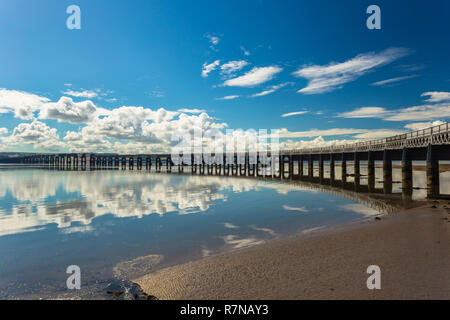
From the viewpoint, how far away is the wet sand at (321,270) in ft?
17.2

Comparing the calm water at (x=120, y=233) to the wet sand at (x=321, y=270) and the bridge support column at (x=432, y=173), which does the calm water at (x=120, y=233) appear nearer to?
the wet sand at (x=321, y=270)

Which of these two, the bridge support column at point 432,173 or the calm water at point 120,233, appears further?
the bridge support column at point 432,173

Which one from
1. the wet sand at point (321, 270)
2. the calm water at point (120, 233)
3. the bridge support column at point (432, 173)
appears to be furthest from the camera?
the bridge support column at point (432, 173)

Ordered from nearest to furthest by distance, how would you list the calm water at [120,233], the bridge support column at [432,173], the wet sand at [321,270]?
the wet sand at [321,270] → the calm water at [120,233] → the bridge support column at [432,173]

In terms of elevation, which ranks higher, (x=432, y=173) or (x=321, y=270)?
(x=432, y=173)

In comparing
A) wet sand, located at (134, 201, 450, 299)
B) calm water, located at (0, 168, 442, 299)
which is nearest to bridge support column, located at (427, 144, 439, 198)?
calm water, located at (0, 168, 442, 299)

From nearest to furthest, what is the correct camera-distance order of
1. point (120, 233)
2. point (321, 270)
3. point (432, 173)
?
point (321, 270) < point (120, 233) < point (432, 173)

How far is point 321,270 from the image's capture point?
640cm

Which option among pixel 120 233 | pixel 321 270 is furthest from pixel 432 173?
pixel 120 233

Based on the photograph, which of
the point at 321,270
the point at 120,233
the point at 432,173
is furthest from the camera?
the point at 432,173

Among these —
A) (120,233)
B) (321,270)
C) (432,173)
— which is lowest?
(120,233)

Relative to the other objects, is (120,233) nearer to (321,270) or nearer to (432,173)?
(321,270)

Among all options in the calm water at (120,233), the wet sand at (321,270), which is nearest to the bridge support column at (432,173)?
the calm water at (120,233)
